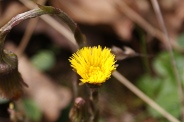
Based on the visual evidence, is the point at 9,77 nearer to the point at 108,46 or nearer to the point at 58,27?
the point at 58,27

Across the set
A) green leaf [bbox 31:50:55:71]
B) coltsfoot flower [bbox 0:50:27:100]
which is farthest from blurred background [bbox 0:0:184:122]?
coltsfoot flower [bbox 0:50:27:100]

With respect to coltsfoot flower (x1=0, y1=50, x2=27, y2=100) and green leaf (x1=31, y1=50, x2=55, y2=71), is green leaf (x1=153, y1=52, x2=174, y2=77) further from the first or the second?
coltsfoot flower (x1=0, y1=50, x2=27, y2=100)

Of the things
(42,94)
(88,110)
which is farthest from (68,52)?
(88,110)

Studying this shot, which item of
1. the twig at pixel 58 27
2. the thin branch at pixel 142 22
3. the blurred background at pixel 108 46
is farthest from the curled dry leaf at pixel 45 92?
the thin branch at pixel 142 22

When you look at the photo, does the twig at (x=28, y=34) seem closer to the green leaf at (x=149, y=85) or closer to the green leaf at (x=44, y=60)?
the green leaf at (x=44, y=60)

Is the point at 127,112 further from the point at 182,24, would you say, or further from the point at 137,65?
→ the point at 182,24

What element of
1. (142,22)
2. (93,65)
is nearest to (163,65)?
(142,22)
